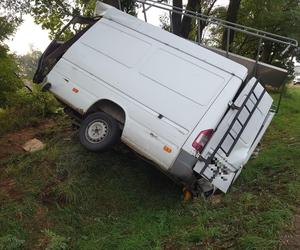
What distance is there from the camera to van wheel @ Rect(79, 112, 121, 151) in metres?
6.75

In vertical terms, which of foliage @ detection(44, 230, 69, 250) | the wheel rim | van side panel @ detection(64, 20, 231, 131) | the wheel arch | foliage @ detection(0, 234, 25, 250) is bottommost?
foliage @ detection(0, 234, 25, 250)

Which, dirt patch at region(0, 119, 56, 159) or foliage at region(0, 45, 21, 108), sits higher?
foliage at region(0, 45, 21, 108)

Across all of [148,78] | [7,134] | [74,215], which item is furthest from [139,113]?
[7,134]

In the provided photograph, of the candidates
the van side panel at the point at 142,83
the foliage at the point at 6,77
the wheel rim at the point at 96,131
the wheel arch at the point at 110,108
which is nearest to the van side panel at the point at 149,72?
the van side panel at the point at 142,83

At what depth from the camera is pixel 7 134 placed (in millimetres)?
10195

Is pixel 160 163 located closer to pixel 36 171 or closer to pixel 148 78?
pixel 148 78

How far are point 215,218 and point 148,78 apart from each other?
238 cm

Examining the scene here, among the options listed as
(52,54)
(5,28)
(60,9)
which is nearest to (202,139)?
(52,54)

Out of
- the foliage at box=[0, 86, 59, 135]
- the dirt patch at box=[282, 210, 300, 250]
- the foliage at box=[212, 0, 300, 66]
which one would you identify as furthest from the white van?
the foliage at box=[212, 0, 300, 66]

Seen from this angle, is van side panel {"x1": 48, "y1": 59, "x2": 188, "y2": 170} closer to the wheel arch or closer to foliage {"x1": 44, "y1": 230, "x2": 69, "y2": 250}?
the wheel arch

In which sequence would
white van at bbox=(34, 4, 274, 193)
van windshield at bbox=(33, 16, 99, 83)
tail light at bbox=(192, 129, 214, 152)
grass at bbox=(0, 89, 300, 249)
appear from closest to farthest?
grass at bbox=(0, 89, 300, 249) < tail light at bbox=(192, 129, 214, 152) < white van at bbox=(34, 4, 274, 193) < van windshield at bbox=(33, 16, 99, 83)

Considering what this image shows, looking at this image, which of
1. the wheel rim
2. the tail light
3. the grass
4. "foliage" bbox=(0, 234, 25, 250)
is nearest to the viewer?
"foliage" bbox=(0, 234, 25, 250)

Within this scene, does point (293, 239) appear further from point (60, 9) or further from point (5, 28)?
point (60, 9)

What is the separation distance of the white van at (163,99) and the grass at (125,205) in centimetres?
63
